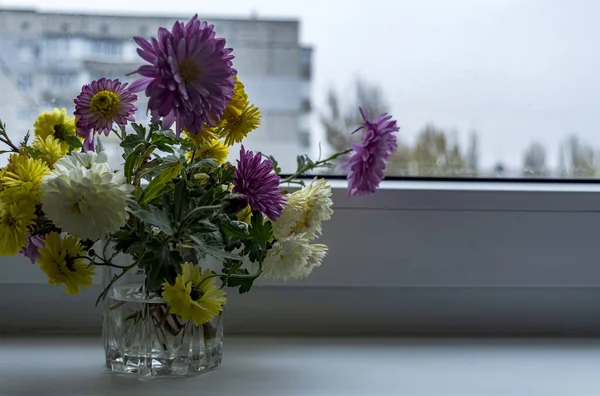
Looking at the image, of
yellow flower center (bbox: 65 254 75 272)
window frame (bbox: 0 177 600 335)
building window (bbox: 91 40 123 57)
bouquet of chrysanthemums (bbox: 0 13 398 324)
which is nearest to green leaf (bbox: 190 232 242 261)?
bouquet of chrysanthemums (bbox: 0 13 398 324)

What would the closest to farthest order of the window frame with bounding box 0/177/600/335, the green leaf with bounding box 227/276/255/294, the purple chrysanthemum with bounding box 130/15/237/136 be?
the purple chrysanthemum with bounding box 130/15/237/136 → the green leaf with bounding box 227/276/255/294 → the window frame with bounding box 0/177/600/335

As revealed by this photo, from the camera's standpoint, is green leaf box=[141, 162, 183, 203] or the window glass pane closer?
green leaf box=[141, 162, 183, 203]

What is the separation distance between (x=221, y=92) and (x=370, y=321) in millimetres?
436

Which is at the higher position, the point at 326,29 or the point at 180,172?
the point at 326,29

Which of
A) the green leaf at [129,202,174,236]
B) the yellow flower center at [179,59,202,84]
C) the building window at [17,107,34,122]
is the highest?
the building window at [17,107,34,122]

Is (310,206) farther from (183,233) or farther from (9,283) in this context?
(9,283)

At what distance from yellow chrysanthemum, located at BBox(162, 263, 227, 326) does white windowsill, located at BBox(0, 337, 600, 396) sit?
87 millimetres

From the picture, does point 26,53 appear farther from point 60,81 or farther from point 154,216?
point 154,216

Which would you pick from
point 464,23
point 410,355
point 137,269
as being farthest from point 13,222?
point 464,23

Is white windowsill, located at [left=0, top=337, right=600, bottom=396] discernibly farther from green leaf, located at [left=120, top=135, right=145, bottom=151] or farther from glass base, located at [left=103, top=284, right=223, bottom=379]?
green leaf, located at [left=120, top=135, right=145, bottom=151]

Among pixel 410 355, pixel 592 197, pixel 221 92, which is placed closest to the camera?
pixel 221 92

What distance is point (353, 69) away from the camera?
959 millimetres

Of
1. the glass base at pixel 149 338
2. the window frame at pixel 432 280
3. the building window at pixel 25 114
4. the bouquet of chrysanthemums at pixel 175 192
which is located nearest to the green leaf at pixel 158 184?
the bouquet of chrysanthemums at pixel 175 192

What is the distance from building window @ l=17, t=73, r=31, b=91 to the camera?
94cm
